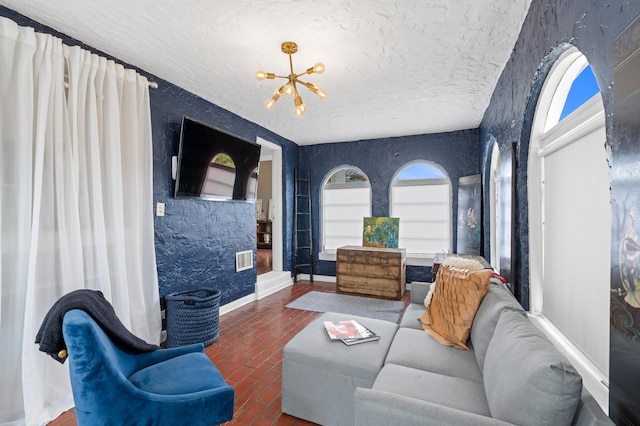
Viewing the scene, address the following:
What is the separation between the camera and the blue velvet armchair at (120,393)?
48.9 inches

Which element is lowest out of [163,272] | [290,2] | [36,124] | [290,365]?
[290,365]

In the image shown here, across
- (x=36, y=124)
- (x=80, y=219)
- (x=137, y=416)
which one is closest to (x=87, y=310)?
(x=137, y=416)

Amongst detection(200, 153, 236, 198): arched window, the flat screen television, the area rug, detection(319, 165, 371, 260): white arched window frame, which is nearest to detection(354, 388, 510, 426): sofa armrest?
the area rug

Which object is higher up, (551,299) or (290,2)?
(290,2)

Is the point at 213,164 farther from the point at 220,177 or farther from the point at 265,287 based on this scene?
the point at 265,287

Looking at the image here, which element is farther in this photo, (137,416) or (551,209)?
(551,209)

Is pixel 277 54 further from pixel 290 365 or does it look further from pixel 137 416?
pixel 137 416

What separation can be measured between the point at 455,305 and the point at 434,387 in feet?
2.43

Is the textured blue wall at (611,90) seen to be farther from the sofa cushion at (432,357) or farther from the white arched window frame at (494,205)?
the white arched window frame at (494,205)

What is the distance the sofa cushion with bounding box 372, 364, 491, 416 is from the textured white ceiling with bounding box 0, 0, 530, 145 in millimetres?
2231

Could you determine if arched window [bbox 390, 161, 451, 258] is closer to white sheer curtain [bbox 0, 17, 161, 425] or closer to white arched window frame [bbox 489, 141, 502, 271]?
white arched window frame [bbox 489, 141, 502, 271]

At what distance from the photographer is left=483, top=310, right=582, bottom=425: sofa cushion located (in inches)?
39.3

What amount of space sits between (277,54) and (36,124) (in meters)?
1.80

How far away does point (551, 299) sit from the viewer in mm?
1869
